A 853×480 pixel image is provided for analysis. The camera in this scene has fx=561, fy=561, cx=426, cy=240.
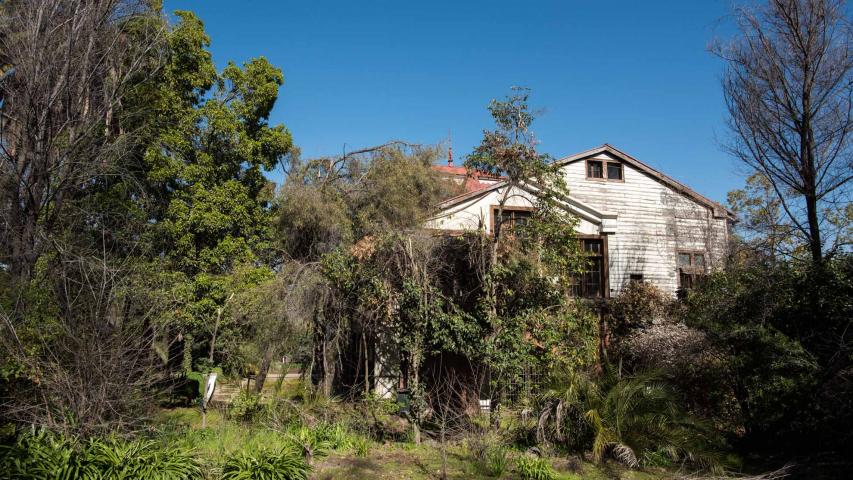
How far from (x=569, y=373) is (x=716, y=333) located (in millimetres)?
2853

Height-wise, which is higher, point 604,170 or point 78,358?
point 604,170

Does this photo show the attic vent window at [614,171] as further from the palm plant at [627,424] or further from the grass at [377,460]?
the grass at [377,460]

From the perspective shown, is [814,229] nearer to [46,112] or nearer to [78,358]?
[78,358]

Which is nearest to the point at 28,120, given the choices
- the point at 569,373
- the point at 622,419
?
the point at 569,373

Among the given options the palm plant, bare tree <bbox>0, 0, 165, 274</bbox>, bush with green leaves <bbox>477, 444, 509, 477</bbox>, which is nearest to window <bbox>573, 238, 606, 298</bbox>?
the palm plant

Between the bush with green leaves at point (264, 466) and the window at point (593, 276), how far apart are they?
38.5 feet

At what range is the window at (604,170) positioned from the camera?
19.8 meters

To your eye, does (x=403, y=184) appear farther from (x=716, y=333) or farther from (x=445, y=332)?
(x=716, y=333)

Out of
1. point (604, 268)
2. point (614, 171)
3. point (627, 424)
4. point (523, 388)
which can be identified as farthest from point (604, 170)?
point (627, 424)

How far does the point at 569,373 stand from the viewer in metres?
10.0

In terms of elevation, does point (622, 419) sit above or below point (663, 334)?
below

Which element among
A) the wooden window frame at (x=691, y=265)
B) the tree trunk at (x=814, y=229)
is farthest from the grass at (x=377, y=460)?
the wooden window frame at (x=691, y=265)

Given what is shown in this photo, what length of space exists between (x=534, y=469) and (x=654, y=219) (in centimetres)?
1375

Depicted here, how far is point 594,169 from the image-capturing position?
19.9m
